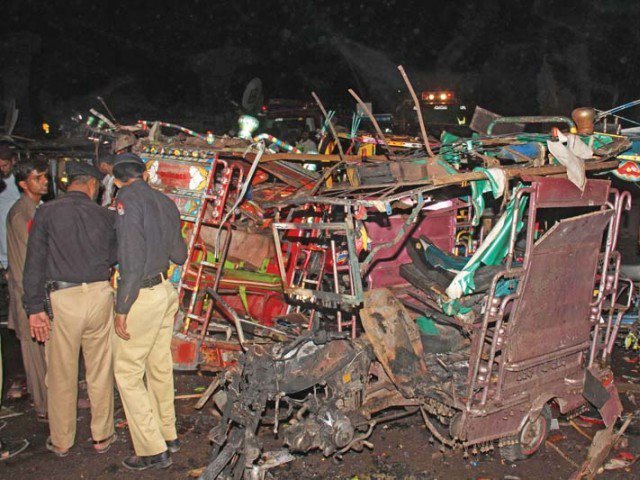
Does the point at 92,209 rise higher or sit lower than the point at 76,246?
higher

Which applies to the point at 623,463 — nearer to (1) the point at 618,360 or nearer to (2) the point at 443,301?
(2) the point at 443,301

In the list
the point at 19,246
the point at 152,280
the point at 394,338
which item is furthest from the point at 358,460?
the point at 19,246

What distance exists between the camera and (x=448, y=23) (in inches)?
1068

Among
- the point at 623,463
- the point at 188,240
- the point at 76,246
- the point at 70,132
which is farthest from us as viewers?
the point at 70,132

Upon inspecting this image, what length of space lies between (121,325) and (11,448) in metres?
1.89

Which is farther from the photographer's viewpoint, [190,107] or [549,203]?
[190,107]

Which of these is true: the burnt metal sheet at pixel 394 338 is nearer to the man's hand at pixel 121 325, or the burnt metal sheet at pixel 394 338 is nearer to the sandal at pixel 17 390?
the man's hand at pixel 121 325

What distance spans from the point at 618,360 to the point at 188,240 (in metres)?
5.94

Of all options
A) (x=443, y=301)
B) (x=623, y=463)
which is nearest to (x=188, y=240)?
(x=443, y=301)

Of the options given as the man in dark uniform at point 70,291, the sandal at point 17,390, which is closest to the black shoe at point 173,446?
the man in dark uniform at point 70,291

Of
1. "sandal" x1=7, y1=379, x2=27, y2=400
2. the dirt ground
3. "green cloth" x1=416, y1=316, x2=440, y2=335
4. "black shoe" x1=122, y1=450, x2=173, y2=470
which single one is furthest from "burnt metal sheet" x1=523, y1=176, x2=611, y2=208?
"sandal" x1=7, y1=379, x2=27, y2=400

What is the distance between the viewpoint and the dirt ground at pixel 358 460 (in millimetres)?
4602

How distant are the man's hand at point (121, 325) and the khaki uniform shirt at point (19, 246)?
63.6 inches

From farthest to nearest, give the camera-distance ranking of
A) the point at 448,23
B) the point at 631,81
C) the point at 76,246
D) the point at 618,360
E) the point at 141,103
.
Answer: the point at 448,23, the point at 141,103, the point at 631,81, the point at 618,360, the point at 76,246
